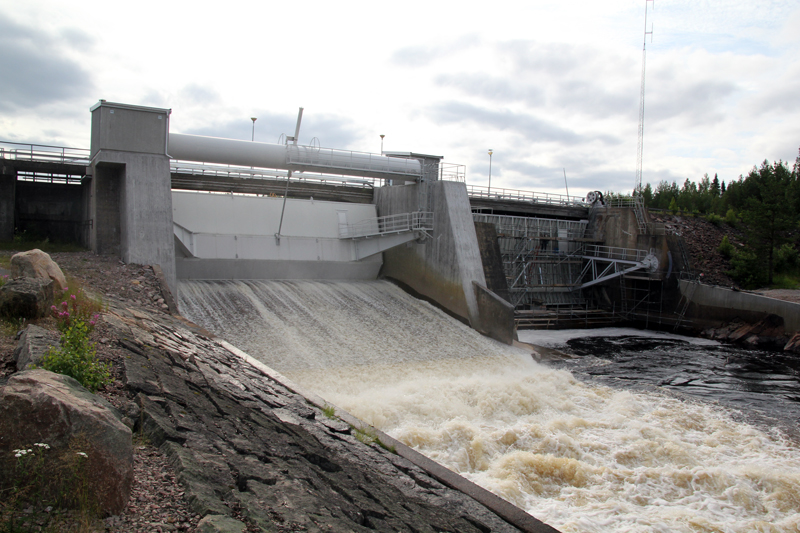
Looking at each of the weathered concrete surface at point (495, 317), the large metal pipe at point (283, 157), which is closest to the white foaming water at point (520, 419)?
the weathered concrete surface at point (495, 317)

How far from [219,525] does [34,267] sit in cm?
624

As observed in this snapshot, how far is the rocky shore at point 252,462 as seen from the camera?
133 inches

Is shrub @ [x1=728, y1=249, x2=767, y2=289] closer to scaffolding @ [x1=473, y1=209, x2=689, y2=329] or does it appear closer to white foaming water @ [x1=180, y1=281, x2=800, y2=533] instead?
scaffolding @ [x1=473, y1=209, x2=689, y2=329]

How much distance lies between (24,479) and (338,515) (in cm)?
202

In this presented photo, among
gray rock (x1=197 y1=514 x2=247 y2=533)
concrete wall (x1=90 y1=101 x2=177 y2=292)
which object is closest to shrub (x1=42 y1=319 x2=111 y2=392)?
gray rock (x1=197 y1=514 x2=247 y2=533)

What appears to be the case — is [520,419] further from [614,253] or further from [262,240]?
[614,253]

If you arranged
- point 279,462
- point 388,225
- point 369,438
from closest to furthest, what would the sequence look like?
point 279,462 → point 369,438 → point 388,225

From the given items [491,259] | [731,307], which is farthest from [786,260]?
[491,259]

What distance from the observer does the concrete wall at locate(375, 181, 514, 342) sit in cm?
1617

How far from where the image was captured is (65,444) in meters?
3.08

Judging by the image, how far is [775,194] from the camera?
2895cm

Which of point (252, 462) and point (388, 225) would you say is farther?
point (388, 225)

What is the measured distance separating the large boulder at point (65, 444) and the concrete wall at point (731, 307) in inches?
921

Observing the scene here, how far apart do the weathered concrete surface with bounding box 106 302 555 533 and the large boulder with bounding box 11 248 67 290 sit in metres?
1.13
